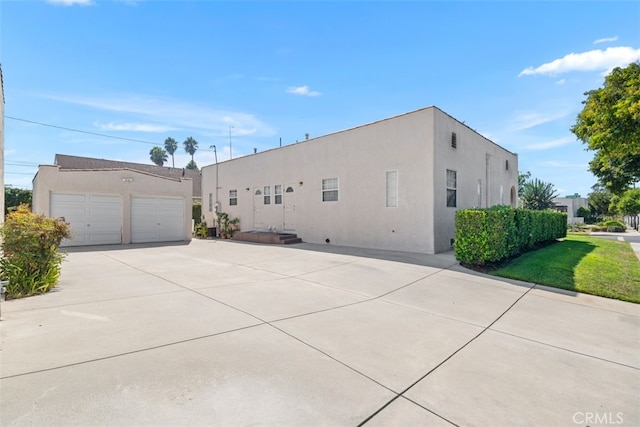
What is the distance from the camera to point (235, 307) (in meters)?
4.56

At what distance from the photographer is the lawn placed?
595 centimetres

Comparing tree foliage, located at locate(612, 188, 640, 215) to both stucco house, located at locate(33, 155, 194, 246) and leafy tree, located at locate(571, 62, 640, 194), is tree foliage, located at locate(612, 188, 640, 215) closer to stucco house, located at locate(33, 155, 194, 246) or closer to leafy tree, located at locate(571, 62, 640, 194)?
leafy tree, located at locate(571, 62, 640, 194)

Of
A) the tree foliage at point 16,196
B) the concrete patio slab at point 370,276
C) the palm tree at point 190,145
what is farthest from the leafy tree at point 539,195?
the palm tree at point 190,145

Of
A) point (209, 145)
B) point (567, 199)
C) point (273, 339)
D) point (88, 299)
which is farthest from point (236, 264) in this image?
point (567, 199)

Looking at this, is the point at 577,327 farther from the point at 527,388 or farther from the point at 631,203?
the point at 631,203

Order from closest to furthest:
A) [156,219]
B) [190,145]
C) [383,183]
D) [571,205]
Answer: [383,183] → [156,219] → [571,205] → [190,145]

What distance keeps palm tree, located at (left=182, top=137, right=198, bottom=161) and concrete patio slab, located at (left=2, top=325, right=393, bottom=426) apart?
3116 inches

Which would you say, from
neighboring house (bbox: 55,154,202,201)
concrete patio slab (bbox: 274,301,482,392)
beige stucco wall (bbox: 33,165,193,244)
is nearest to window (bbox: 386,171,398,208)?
concrete patio slab (bbox: 274,301,482,392)

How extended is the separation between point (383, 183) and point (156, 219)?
39.9 feet

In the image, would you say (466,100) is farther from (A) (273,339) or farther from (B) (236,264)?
(A) (273,339)

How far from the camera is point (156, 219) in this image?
51.6 ft

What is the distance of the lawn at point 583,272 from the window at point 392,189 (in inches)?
169

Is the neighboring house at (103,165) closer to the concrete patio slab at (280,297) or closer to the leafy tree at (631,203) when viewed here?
the concrete patio slab at (280,297)

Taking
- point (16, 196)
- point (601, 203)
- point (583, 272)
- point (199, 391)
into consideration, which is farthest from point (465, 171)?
point (601, 203)
